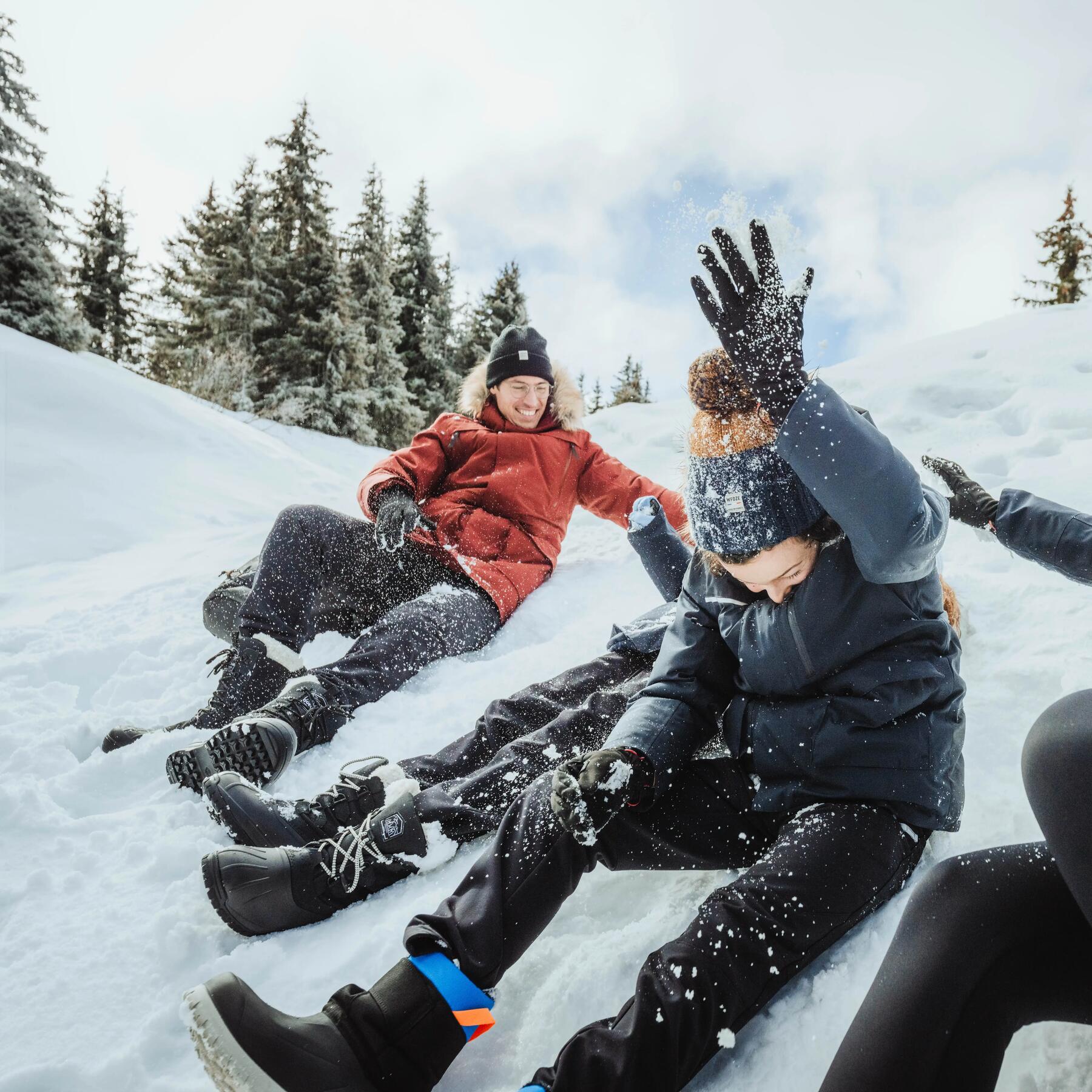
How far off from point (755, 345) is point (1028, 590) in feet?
6.37

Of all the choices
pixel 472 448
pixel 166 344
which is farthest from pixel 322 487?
pixel 166 344

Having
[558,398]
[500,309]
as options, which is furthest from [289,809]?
[500,309]

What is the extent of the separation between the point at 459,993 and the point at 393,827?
1.83 feet

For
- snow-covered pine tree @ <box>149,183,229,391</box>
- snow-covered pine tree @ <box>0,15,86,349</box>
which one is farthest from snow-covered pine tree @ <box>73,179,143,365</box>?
snow-covered pine tree @ <box>0,15,86,349</box>

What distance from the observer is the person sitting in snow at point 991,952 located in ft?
2.93

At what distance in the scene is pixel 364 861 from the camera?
65.4 inches

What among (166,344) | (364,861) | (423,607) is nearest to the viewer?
(364,861)

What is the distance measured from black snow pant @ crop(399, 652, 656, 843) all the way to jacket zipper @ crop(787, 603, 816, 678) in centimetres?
71

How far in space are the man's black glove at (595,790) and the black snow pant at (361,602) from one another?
1.25m

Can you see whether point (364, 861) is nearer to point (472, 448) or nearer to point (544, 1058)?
point (544, 1058)

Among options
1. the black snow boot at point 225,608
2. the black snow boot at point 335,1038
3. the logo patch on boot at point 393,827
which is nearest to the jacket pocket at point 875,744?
the black snow boot at point 335,1038

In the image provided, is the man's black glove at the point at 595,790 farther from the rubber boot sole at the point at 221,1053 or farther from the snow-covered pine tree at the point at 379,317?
the snow-covered pine tree at the point at 379,317

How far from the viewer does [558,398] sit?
12.9 ft

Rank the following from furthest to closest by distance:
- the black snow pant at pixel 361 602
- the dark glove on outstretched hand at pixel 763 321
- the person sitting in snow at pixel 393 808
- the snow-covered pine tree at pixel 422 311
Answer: the snow-covered pine tree at pixel 422 311 → the black snow pant at pixel 361 602 → the person sitting in snow at pixel 393 808 → the dark glove on outstretched hand at pixel 763 321
